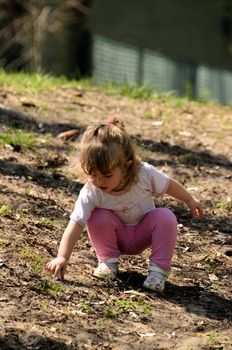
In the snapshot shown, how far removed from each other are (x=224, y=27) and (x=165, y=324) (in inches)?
566

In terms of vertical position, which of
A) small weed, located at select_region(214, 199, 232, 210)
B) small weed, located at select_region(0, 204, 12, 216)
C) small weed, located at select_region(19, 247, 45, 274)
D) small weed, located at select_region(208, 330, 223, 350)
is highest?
small weed, located at select_region(0, 204, 12, 216)

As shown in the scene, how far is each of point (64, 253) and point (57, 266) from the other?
0.07 m

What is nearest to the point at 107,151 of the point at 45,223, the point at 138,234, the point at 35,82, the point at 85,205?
the point at 85,205

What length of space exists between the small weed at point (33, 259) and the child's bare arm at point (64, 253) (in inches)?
4.5

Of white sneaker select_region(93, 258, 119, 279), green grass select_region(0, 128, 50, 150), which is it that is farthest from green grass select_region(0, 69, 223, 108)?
white sneaker select_region(93, 258, 119, 279)

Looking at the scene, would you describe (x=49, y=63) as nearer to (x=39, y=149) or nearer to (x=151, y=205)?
(x=39, y=149)

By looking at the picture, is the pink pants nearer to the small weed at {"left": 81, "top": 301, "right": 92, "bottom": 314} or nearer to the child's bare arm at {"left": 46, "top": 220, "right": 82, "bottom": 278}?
the child's bare arm at {"left": 46, "top": 220, "right": 82, "bottom": 278}

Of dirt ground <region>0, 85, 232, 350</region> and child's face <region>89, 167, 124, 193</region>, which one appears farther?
child's face <region>89, 167, 124, 193</region>

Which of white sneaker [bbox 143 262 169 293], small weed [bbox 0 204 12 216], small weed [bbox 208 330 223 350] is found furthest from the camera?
small weed [bbox 0 204 12 216]

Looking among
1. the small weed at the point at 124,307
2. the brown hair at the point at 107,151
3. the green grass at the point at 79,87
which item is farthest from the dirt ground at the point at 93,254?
the brown hair at the point at 107,151

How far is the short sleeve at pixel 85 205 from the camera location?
4254mm

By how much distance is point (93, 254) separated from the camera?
187 inches

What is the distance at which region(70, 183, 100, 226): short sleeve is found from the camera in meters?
4.25

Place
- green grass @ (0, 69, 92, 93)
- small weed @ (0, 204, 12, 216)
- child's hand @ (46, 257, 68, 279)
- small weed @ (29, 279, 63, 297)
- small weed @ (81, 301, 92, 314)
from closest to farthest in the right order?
small weed @ (81, 301, 92, 314) → small weed @ (29, 279, 63, 297) → child's hand @ (46, 257, 68, 279) → small weed @ (0, 204, 12, 216) → green grass @ (0, 69, 92, 93)
